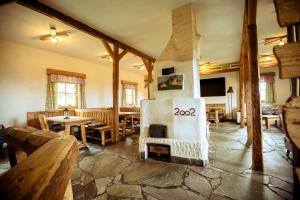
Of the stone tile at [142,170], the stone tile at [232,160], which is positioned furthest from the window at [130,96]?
the stone tile at [232,160]

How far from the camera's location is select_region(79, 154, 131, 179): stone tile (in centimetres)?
250

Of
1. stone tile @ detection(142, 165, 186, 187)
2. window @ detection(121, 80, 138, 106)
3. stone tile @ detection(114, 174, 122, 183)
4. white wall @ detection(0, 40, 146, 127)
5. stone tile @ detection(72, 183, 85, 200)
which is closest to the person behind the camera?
stone tile @ detection(72, 183, 85, 200)

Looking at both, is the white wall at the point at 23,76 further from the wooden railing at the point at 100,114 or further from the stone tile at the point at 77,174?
the stone tile at the point at 77,174

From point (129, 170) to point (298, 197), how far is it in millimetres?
2187

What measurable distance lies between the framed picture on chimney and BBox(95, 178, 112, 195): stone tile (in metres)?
1.89

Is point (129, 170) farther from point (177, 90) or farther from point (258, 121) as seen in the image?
point (258, 121)

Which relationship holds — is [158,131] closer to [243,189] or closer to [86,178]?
[86,178]

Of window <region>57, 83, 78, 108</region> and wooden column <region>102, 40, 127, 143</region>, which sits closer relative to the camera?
wooden column <region>102, 40, 127, 143</region>

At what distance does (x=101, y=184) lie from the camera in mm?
2156

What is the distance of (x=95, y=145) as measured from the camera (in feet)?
13.6

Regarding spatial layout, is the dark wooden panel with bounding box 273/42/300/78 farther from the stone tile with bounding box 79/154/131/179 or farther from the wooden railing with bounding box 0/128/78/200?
the stone tile with bounding box 79/154/131/179

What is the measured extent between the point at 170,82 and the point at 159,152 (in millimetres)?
1385

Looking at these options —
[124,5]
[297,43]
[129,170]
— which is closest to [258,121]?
[297,43]

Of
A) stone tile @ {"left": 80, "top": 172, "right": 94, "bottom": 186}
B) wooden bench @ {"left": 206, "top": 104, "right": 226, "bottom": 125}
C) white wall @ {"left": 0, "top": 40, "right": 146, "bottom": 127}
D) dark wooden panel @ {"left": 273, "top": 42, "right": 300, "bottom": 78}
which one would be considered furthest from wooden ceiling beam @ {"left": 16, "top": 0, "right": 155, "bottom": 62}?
wooden bench @ {"left": 206, "top": 104, "right": 226, "bottom": 125}
